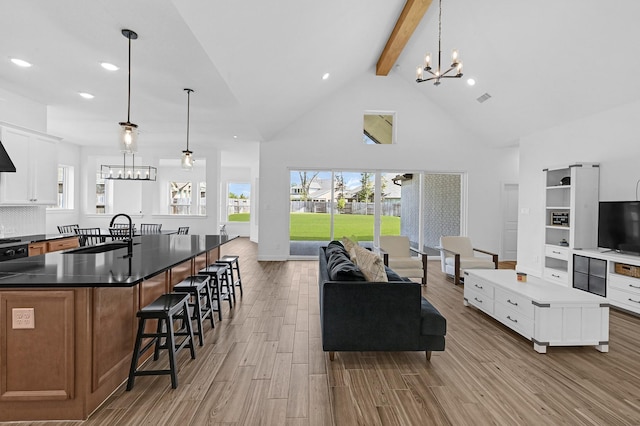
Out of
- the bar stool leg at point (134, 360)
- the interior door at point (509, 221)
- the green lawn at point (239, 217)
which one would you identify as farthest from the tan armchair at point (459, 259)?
the green lawn at point (239, 217)

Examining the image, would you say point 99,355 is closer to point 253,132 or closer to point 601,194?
point 253,132

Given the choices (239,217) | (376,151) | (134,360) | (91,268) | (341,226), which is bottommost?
(134,360)

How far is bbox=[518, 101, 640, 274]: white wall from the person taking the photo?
4.95 m

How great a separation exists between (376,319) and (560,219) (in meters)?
4.82

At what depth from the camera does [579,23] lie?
4.32m

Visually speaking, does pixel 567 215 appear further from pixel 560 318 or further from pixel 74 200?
pixel 74 200

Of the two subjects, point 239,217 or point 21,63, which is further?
point 239,217

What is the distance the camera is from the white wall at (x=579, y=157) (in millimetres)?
4953

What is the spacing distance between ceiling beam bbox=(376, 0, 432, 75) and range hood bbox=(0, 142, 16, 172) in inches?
232

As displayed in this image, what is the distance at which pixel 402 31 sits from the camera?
579cm

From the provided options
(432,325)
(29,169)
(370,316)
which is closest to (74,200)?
(29,169)

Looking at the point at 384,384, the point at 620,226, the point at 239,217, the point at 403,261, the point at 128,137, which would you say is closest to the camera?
the point at 384,384

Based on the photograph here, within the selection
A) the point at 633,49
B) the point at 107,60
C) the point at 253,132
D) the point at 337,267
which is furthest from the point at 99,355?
the point at 633,49

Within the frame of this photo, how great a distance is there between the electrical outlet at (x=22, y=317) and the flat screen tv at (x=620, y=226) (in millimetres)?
6376
